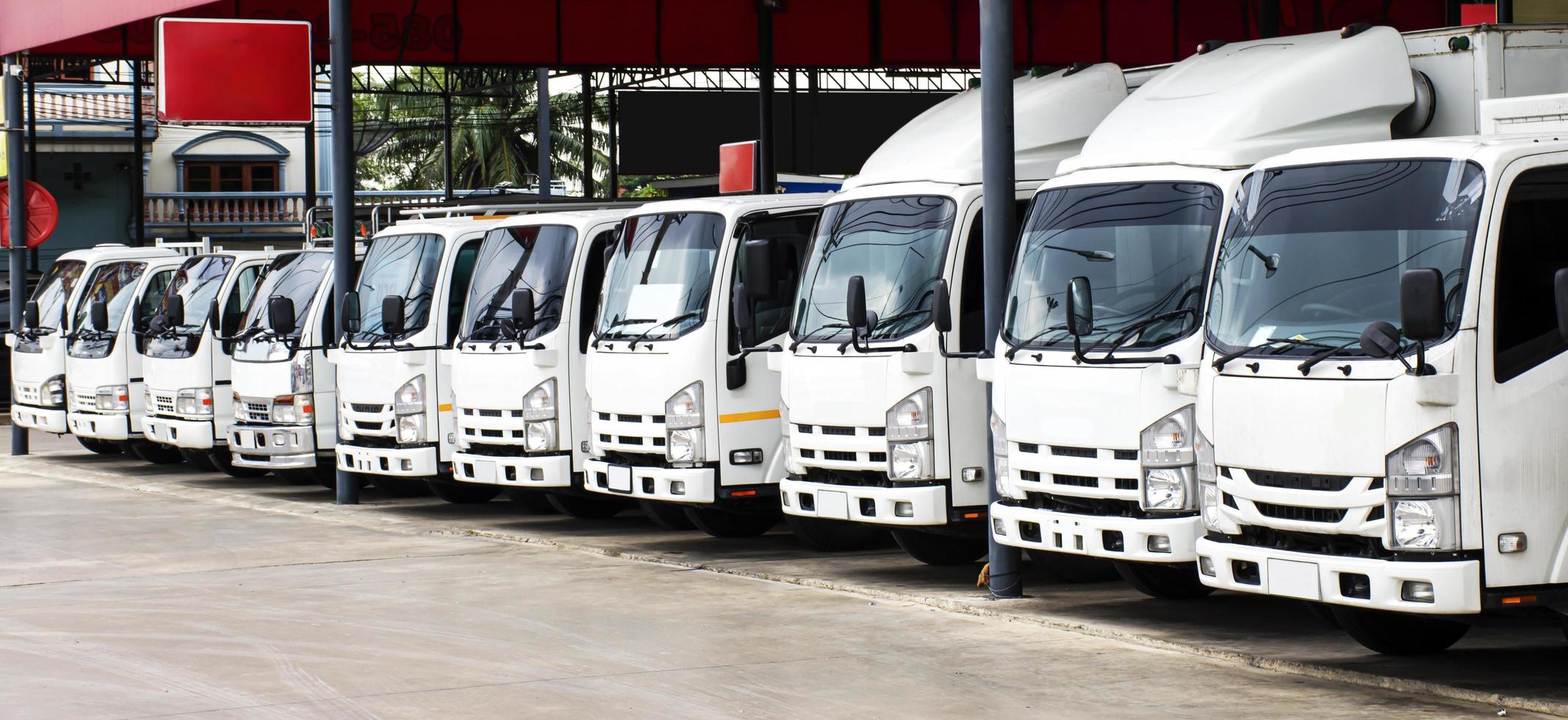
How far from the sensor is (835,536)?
532 inches

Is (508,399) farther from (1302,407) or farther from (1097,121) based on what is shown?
(1302,407)

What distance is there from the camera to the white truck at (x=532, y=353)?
14.4 meters

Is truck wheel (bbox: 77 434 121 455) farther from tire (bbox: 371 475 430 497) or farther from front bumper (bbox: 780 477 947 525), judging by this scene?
front bumper (bbox: 780 477 947 525)

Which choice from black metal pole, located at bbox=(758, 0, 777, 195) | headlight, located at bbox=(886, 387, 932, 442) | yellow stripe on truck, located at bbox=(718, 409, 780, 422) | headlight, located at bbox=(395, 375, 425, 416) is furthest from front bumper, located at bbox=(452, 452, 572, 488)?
black metal pole, located at bbox=(758, 0, 777, 195)

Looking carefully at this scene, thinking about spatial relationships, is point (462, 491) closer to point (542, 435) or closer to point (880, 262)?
point (542, 435)

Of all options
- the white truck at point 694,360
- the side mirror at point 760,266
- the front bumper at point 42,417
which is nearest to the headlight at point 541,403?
the white truck at point 694,360

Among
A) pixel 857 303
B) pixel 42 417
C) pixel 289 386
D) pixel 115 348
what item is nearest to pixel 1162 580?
pixel 857 303

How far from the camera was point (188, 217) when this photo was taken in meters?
52.5

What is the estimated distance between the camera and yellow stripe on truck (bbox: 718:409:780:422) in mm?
12891

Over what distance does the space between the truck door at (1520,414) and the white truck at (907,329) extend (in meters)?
3.47

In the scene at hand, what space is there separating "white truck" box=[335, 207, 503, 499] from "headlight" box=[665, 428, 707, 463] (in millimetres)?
3096

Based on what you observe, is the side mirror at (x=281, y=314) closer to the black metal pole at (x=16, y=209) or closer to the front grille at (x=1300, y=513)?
the black metal pole at (x=16, y=209)

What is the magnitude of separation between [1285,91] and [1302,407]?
91.2 inches

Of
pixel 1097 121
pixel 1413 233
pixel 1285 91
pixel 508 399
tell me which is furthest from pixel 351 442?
pixel 1413 233
